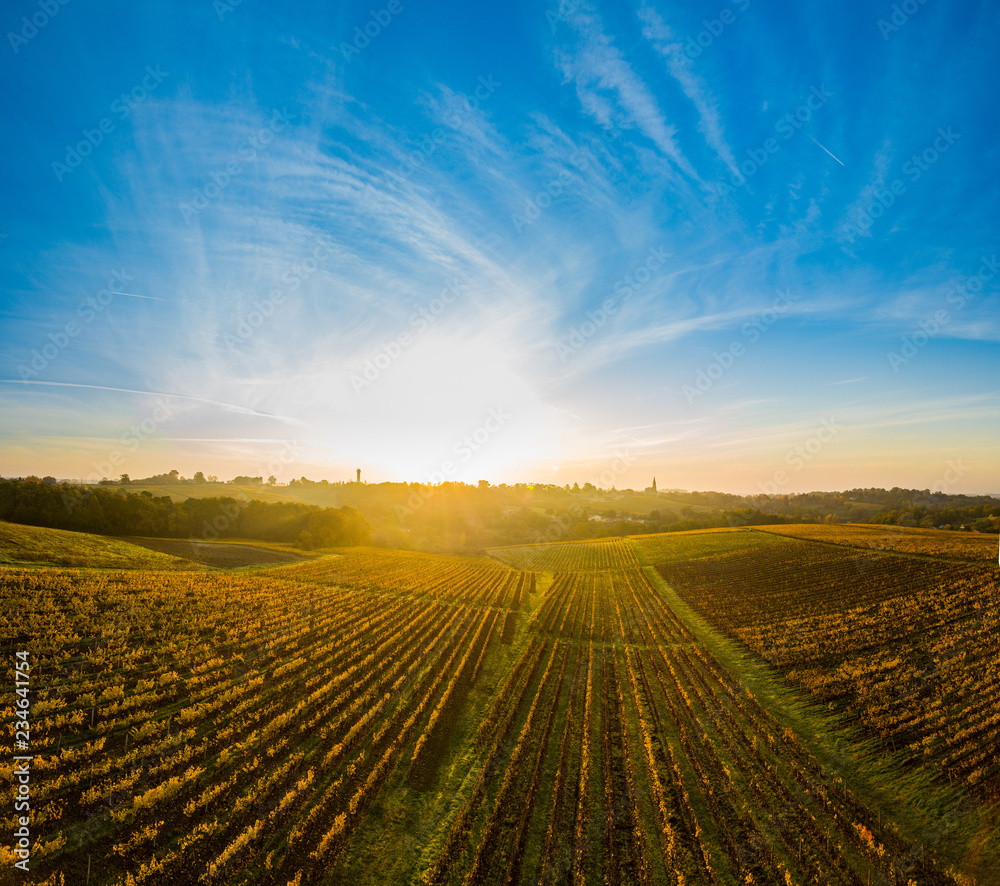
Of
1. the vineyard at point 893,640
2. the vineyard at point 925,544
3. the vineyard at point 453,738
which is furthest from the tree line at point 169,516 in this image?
the vineyard at point 925,544

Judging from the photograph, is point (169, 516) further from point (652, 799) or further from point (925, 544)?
point (925, 544)

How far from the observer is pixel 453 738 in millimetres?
15539

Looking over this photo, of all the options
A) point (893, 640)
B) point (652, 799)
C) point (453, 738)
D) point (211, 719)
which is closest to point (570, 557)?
point (893, 640)

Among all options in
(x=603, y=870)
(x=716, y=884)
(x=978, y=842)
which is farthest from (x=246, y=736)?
(x=978, y=842)

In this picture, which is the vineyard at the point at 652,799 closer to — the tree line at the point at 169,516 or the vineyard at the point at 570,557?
the vineyard at the point at 570,557

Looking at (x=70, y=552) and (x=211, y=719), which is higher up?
(x=70, y=552)

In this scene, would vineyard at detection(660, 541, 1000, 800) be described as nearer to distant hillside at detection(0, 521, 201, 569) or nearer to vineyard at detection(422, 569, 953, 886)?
vineyard at detection(422, 569, 953, 886)

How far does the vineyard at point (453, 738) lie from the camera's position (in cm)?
1008

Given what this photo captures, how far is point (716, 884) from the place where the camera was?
9.88m

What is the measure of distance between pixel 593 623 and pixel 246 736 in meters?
24.9

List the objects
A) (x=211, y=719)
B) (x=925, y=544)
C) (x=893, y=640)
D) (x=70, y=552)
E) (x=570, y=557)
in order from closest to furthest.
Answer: (x=211, y=719) < (x=893, y=640) < (x=70, y=552) < (x=925, y=544) < (x=570, y=557)

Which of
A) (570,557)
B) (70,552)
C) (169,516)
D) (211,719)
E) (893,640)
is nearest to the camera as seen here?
(211,719)

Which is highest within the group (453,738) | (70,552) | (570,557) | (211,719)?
(70,552)

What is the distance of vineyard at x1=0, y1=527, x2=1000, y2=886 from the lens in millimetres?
10078
